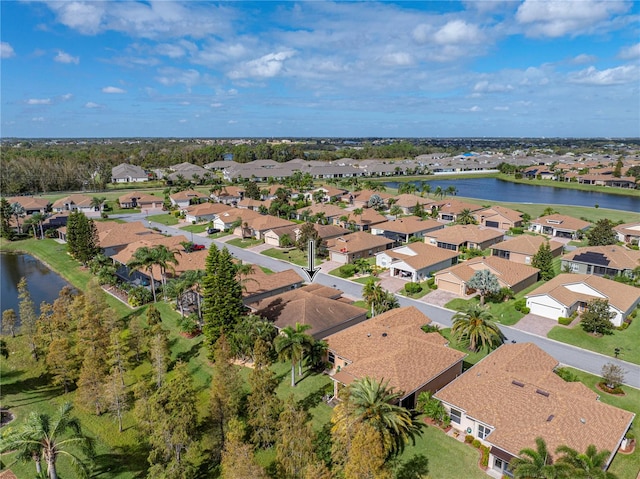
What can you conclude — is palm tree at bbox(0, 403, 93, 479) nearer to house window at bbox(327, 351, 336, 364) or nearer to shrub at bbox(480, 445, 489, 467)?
house window at bbox(327, 351, 336, 364)

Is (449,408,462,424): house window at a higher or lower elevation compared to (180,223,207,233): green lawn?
higher

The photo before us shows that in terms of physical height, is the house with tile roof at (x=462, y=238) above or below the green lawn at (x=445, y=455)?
above

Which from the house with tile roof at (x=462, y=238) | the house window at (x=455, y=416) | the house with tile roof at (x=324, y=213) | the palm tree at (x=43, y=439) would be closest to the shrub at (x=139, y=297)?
the palm tree at (x=43, y=439)

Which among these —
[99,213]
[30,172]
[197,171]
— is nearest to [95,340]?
[99,213]

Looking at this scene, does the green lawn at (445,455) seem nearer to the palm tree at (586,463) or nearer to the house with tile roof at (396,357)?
the house with tile roof at (396,357)

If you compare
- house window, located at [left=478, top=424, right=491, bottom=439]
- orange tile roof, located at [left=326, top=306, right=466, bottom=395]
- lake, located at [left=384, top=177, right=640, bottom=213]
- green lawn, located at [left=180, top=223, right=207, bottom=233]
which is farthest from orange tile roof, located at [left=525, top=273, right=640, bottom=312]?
lake, located at [left=384, top=177, right=640, bottom=213]
